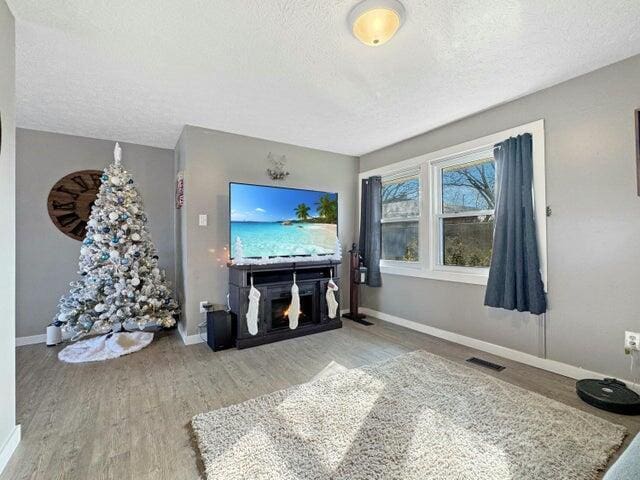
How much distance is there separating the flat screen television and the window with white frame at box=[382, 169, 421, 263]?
0.77 meters

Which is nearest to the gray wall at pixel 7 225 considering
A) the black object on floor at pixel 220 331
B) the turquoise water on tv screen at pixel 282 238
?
the black object on floor at pixel 220 331

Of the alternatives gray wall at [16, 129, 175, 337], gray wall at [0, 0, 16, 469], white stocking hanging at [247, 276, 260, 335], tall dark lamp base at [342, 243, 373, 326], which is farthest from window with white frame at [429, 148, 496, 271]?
gray wall at [16, 129, 175, 337]

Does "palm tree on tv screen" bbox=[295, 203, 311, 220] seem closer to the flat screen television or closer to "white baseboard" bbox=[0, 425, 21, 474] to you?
the flat screen television

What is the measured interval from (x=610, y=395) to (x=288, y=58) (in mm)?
3119

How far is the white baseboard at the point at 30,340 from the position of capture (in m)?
3.23

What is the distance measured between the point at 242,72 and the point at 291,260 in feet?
6.53

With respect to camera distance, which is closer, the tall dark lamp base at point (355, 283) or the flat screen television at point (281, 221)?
the flat screen television at point (281, 221)

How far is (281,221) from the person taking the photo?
3.60 metres

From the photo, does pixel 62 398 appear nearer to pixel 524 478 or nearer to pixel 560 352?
pixel 524 478

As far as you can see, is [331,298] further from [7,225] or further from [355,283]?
[7,225]

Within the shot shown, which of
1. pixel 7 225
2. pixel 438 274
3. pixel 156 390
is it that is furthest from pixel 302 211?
pixel 7 225

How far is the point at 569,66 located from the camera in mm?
2201

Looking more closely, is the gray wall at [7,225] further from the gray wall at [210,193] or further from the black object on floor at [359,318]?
the black object on floor at [359,318]

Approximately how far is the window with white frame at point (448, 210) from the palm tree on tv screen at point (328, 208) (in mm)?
768
